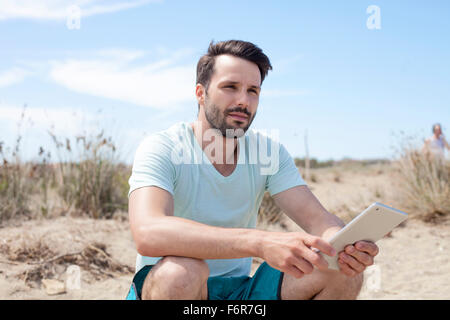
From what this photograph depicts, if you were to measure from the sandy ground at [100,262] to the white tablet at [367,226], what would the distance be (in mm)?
2179

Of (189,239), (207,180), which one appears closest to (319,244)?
(189,239)

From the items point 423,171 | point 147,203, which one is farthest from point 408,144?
point 147,203

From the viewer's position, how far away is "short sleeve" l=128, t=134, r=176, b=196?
1.82 meters

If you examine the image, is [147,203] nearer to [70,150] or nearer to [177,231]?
[177,231]

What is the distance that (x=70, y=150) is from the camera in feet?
18.1

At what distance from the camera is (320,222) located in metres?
2.08

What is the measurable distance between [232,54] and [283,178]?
762mm

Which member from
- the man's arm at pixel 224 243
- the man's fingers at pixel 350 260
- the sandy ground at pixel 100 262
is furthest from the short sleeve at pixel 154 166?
the sandy ground at pixel 100 262

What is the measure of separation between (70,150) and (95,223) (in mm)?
1244

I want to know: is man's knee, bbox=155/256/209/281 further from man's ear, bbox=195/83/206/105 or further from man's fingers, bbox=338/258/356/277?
man's ear, bbox=195/83/206/105

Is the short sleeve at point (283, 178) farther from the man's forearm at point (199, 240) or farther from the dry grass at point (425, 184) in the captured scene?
the dry grass at point (425, 184)

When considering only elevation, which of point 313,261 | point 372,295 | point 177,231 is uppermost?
point 177,231

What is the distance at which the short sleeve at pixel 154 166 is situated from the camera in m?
1.82

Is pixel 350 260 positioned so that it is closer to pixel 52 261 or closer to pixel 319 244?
pixel 319 244
